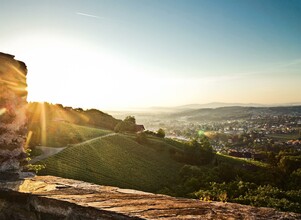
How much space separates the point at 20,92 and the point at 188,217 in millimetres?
5039

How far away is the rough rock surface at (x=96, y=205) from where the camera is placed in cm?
343

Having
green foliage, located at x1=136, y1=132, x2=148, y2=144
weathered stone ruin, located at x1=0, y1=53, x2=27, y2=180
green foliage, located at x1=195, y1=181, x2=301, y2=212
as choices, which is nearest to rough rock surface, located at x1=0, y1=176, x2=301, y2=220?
weathered stone ruin, located at x1=0, y1=53, x2=27, y2=180

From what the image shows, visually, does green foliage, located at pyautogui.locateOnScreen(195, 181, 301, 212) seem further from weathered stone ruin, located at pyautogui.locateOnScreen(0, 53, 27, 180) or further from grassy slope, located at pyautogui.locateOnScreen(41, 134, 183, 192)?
weathered stone ruin, located at pyautogui.locateOnScreen(0, 53, 27, 180)

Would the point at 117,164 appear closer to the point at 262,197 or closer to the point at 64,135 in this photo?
the point at 64,135

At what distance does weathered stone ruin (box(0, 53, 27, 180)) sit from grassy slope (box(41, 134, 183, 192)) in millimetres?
29498

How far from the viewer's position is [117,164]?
47438mm

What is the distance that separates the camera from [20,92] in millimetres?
6391

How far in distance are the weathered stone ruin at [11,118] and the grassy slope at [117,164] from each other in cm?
2950

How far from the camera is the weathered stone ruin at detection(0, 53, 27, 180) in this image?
5.82m

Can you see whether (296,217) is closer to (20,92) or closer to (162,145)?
(20,92)

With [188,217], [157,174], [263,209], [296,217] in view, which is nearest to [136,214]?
[188,217]

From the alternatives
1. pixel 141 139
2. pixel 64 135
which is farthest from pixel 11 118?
pixel 141 139

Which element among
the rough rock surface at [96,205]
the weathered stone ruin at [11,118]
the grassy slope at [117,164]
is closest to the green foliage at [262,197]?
the grassy slope at [117,164]

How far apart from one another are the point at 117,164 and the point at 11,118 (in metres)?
42.6
